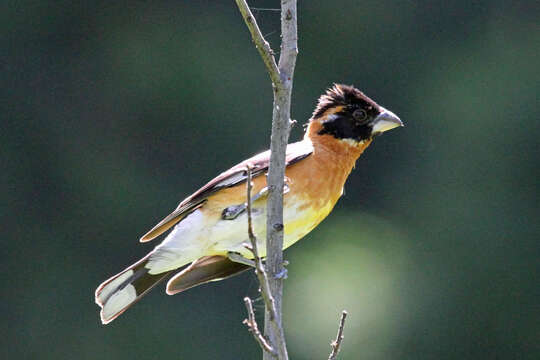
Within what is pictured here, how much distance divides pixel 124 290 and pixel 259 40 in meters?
1.99

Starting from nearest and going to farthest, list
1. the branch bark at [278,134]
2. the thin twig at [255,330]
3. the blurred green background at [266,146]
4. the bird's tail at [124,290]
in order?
1. the thin twig at [255,330]
2. the branch bark at [278,134]
3. the bird's tail at [124,290]
4. the blurred green background at [266,146]

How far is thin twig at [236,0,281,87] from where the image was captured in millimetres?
3451

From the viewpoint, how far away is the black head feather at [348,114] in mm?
5176

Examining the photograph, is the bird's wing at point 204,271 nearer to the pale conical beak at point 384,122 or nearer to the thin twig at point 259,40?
the pale conical beak at point 384,122

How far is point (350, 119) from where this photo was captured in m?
5.20

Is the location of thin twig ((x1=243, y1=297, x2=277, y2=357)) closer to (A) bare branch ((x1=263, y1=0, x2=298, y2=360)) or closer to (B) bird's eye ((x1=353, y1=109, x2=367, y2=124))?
(A) bare branch ((x1=263, y1=0, x2=298, y2=360))

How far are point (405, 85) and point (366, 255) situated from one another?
117 inches

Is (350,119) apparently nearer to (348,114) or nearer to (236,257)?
(348,114)

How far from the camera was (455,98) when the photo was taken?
1280cm

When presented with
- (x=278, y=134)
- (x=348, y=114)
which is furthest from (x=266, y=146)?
(x=278, y=134)

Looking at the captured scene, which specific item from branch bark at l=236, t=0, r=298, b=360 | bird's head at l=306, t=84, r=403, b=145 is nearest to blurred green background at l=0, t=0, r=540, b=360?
bird's head at l=306, t=84, r=403, b=145

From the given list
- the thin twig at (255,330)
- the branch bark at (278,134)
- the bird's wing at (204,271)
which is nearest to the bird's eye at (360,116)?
the bird's wing at (204,271)

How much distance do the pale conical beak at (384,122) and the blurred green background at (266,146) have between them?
17.0ft

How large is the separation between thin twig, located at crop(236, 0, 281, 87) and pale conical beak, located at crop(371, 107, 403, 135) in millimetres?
1631
